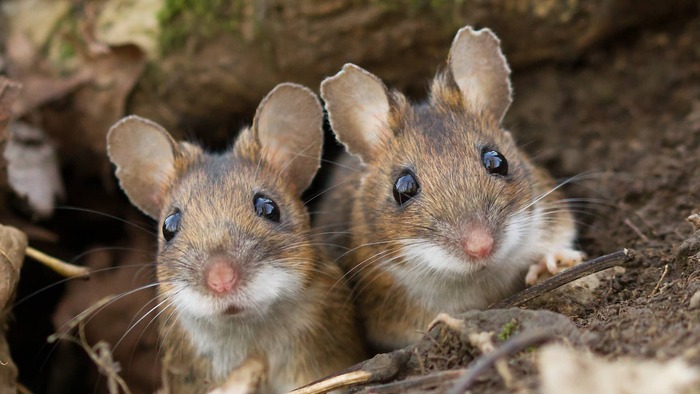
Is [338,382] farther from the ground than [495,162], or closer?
closer

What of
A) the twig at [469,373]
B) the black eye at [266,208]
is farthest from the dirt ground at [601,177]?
the twig at [469,373]

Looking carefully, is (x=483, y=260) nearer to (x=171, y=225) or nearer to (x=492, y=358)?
(x=492, y=358)

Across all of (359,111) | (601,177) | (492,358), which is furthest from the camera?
(601,177)

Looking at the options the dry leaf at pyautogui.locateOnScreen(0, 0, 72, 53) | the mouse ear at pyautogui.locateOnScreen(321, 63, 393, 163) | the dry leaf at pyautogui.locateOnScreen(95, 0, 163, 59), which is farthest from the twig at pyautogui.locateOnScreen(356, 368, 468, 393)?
the dry leaf at pyautogui.locateOnScreen(0, 0, 72, 53)

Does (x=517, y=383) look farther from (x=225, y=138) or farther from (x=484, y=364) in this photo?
(x=225, y=138)

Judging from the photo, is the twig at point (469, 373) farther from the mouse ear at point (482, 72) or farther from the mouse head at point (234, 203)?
the mouse ear at point (482, 72)

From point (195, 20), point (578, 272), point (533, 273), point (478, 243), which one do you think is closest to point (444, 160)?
point (478, 243)

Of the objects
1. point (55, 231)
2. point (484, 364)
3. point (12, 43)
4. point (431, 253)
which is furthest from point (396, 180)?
Result: point (12, 43)

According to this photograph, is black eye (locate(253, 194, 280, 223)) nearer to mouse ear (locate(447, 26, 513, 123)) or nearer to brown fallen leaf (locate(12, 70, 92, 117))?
mouse ear (locate(447, 26, 513, 123))
